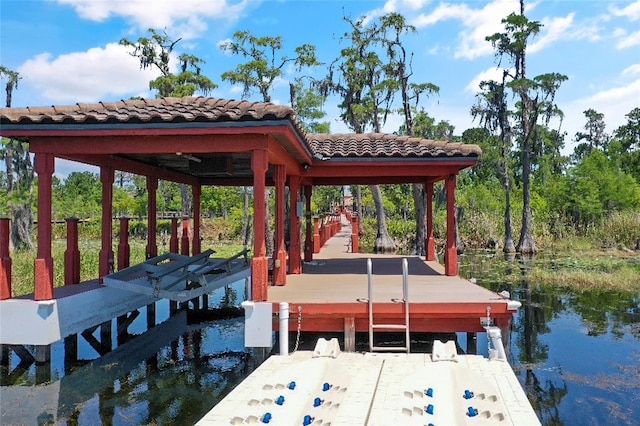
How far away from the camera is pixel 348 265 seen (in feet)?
40.7

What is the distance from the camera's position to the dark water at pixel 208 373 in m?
6.84

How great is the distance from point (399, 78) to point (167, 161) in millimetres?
19009

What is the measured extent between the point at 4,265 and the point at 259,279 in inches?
165

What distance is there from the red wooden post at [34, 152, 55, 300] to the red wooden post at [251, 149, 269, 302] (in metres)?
3.25

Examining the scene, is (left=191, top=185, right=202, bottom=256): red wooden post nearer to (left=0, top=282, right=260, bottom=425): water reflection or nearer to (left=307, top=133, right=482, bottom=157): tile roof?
(left=0, top=282, right=260, bottom=425): water reflection

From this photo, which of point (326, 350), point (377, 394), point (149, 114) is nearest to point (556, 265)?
point (326, 350)

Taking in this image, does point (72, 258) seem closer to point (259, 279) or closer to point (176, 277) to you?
point (176, 277)

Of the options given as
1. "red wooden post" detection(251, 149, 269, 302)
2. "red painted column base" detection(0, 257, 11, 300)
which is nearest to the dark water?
"red wooden post" detection(251, 149, 269, 302)

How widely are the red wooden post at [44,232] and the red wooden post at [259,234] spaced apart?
3.25 m

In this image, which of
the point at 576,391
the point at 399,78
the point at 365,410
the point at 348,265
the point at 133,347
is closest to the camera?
the point at 365,410

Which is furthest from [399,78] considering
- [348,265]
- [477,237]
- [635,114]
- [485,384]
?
[635,114]

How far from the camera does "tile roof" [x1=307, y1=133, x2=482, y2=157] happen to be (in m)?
9.75

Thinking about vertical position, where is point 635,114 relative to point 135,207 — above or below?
above

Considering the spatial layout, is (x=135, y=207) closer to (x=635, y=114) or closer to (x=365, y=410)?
(x=365, y=410)
